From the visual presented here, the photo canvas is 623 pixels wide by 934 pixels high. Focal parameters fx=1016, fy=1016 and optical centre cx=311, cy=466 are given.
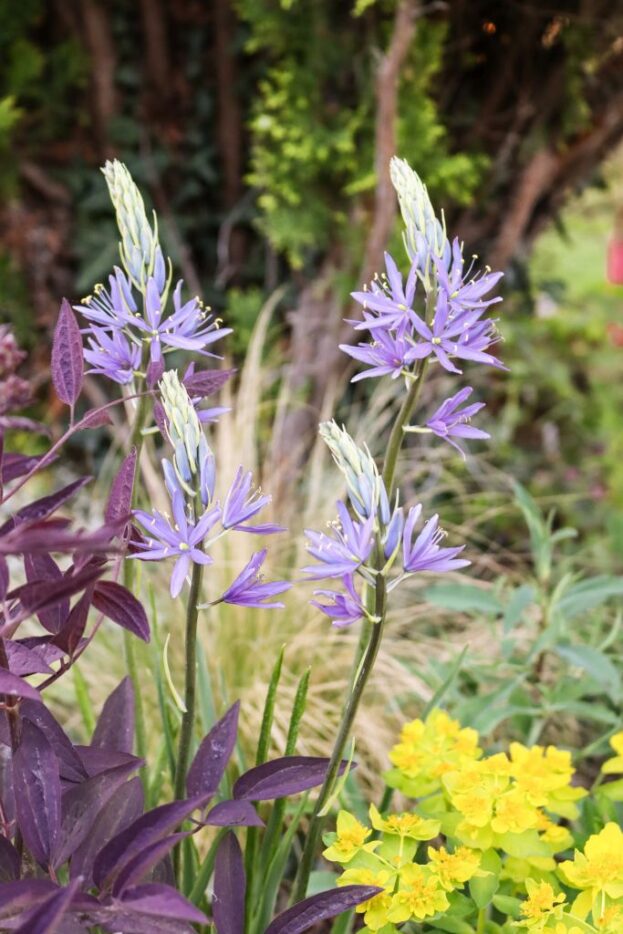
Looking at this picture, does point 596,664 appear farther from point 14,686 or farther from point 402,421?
point 14,686

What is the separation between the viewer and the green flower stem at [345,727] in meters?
0.87

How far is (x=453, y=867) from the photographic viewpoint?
3.26ft

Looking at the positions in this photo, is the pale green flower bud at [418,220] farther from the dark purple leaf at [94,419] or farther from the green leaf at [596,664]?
the green leaf at [596,664]

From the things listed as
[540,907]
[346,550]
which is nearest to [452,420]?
[346,550]

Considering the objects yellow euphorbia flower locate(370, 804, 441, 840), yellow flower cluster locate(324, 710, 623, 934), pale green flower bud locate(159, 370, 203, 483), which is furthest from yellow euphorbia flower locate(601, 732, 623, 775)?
pale green flower bud locate(159, 370, 203, 483)

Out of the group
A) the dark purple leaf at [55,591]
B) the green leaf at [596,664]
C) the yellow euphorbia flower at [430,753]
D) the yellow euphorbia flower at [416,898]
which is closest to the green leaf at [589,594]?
the green leaf at [596,664]

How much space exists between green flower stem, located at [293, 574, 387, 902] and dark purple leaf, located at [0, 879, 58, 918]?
276 millimetres

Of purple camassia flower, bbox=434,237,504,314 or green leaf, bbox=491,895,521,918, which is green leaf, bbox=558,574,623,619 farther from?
purple camassia flower, bbox=434,237,504,314

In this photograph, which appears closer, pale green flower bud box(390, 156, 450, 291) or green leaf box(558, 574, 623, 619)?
pale green flower bud box(390, 156, 450, 291)

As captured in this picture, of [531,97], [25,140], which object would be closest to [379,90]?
[531,97]

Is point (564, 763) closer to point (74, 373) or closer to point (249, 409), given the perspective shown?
point (74, 373)

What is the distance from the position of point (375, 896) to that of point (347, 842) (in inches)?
2.2

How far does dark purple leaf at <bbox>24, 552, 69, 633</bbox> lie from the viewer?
0.90 meters

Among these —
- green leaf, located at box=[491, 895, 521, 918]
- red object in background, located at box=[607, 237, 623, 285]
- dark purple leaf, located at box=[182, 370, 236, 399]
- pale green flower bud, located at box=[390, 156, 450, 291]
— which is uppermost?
red object in background, located at box=[607, 237, 623, 285]
